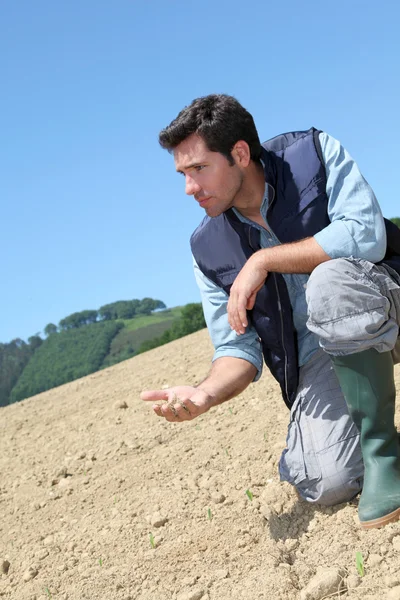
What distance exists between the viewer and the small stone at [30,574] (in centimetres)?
325

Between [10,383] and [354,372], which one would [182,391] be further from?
[10,383]

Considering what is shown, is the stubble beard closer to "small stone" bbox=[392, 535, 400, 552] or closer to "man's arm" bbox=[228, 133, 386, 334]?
"man's arm" bbox=[228, 133, 386, 334]

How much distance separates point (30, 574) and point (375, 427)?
1741mm

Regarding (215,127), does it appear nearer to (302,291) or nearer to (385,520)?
(302,291)

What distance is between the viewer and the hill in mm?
2502

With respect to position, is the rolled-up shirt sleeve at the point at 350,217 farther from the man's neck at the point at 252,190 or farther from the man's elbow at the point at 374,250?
the man's neck at the point at 252,190

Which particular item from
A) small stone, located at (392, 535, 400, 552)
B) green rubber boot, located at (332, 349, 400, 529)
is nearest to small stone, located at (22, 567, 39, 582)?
green rubber boot, located at (332, 349, 400, 529)

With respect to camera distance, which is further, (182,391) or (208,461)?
(208,461)

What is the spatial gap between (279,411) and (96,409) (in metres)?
1.93

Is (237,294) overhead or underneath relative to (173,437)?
overhead

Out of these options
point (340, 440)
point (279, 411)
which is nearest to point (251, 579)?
point (340, 440)

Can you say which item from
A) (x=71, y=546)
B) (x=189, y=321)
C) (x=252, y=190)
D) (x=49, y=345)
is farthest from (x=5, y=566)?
(x=49, y=345)

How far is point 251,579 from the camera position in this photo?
99.4 inches

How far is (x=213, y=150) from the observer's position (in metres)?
2.91
